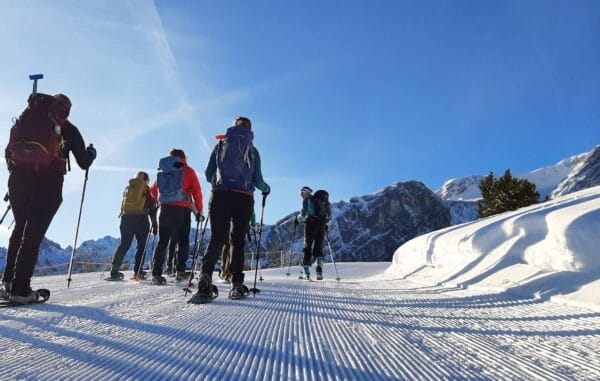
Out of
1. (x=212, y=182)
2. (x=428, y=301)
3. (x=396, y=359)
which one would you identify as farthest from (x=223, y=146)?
(x=396, y=359)

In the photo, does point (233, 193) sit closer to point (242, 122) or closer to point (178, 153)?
point (242, 122)

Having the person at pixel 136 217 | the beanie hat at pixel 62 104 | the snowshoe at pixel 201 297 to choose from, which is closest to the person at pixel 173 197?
the person at pixel 136 217

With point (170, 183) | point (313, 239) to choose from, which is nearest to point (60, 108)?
point (170, 183)

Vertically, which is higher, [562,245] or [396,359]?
[562,245]

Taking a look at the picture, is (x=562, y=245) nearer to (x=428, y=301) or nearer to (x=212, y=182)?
(x=428, y=301)

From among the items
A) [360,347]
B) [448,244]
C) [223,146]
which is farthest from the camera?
[448,244]

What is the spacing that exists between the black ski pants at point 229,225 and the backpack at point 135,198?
429 cm

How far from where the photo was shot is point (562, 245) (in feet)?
15.1

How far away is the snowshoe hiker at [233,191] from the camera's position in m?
4.80

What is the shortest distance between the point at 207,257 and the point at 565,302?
148 inches

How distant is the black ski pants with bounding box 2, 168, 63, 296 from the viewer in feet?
13.2

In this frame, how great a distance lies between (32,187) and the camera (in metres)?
4.12

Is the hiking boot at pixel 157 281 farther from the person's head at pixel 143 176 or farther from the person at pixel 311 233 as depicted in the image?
the person at pixel 311 233

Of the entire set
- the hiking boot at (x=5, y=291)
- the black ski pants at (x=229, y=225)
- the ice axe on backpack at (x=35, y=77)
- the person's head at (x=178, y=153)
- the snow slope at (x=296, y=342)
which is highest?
the ice axe on backpack at (x=35, y=77)
